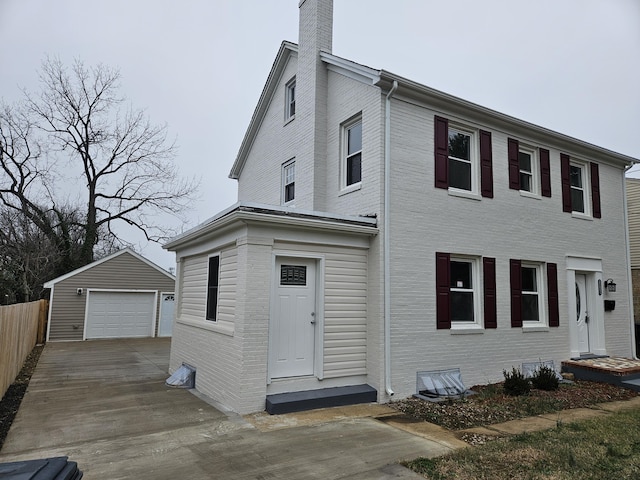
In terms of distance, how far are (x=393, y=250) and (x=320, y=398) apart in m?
2.94

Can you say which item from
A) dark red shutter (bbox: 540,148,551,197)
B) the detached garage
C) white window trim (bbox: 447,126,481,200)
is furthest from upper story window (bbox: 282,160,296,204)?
the detached garage

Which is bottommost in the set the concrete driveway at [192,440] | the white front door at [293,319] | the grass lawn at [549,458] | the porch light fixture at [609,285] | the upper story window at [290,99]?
the concrete driveway at [192,440]

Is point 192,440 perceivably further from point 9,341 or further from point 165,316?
point 165,316

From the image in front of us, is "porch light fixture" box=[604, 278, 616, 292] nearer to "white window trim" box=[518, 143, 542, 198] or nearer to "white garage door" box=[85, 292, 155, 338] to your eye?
"white window trim" box=[518, 143, 542, 198]

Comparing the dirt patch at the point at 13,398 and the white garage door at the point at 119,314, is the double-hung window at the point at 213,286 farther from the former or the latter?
the white garage door at the point at 119,314

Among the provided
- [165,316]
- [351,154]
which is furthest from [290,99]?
[165,316]

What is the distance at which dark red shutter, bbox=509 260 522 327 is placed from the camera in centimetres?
916

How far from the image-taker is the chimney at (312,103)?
9609 millimetres

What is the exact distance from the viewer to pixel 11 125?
2294cm

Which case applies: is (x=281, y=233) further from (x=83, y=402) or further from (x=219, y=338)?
(x=83, y=402)

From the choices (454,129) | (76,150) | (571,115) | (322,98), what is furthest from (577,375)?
(76,150)

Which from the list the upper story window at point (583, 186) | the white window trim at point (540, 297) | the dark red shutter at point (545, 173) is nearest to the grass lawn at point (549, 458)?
the white window trim at point (540, 297)

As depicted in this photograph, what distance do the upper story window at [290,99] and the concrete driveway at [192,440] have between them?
771 cm

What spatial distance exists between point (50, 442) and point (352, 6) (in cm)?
1271
